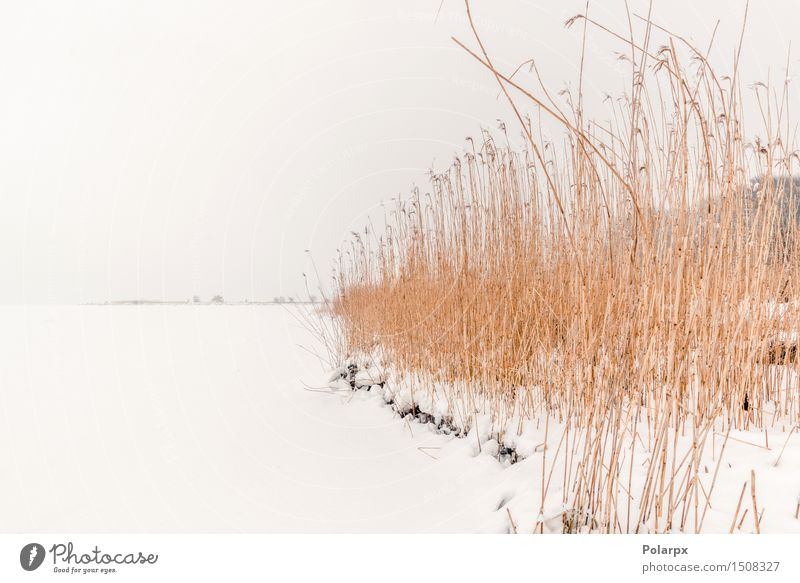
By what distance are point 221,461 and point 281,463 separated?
0.81 feet

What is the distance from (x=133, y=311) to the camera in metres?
12.4

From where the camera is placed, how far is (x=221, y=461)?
164cm

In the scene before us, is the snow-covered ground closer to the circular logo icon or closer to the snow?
the snow

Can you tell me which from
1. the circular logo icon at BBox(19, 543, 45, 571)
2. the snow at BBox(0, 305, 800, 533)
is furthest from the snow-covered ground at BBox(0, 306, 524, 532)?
the circular logo icon at BBox(19, 543, 45, 571)

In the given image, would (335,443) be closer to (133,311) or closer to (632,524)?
(632,524)

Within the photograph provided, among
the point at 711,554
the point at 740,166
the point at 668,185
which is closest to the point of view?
the point at 711,554

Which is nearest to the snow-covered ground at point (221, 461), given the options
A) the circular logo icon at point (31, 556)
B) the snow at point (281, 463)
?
the snow at point (281, 463)

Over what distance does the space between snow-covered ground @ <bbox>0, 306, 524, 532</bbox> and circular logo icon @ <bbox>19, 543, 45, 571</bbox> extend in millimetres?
426

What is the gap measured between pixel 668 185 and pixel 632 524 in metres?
0.64

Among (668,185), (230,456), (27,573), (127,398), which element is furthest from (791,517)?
(127,398)

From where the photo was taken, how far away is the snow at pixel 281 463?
98 centimetres

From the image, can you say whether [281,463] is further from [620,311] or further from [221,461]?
[620,311]

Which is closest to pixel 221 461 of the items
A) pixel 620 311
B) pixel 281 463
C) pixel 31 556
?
pixel 281 463

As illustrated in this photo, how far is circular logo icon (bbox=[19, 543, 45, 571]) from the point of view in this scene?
0.78 meters
